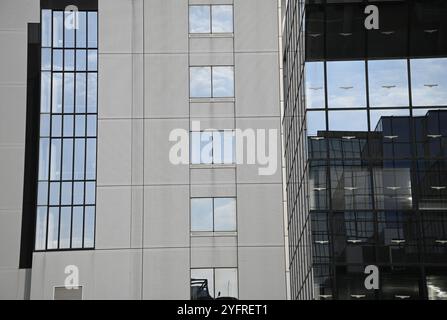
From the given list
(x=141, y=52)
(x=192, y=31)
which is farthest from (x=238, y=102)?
(x=141, y=52)

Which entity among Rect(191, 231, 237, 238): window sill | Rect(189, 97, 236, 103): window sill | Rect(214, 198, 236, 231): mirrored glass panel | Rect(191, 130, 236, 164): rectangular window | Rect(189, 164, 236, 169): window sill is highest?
Rect(189, 97, 236, 103): window sill

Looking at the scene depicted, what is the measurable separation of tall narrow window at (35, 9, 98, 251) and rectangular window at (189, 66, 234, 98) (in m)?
2.56

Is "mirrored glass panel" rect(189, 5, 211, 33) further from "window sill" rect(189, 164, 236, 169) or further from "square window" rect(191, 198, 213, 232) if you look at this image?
"square window" rect(191, 198, 213, 232)

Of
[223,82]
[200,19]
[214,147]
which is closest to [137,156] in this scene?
[214,147]

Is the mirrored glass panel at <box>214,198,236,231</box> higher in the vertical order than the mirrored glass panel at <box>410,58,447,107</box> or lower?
lower

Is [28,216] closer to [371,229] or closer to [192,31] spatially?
[192,31]

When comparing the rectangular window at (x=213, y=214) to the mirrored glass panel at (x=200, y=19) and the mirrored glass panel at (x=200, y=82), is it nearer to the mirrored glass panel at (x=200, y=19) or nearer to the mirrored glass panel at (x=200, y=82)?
the mirrored glass panel at (x=200, y=82)

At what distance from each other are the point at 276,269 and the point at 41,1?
7.74m

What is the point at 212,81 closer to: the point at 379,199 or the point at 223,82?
the point at 223,82

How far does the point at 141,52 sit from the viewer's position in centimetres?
1883

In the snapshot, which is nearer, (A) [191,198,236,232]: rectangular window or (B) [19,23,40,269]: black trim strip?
(A) [191,198,236,232]: rectangular window

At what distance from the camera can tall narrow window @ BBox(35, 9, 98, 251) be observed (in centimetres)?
1667

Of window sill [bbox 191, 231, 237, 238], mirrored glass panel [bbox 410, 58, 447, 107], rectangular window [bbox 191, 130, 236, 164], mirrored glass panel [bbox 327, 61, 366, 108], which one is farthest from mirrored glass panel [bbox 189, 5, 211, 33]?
mirrored glass panel [bbox 410, 58, 447, 107]

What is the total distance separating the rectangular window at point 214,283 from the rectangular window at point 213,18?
16.7 ft
